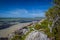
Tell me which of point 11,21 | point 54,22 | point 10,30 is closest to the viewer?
point 54,22

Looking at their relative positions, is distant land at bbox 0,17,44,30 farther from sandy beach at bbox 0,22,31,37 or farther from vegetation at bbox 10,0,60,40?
vegetation at bbox 10,0,60,40

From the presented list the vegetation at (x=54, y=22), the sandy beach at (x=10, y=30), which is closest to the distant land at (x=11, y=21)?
the sandy beach at (x=10, y=30)

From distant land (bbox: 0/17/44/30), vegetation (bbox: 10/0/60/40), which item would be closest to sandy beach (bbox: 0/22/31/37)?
distant land (bbox: 0/17/44/30)

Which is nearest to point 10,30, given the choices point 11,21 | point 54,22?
point 11,21

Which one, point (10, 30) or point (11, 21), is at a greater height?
point (11, 21)

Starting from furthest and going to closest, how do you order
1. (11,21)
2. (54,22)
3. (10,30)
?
(11,21) < (10,30) < (54,22)

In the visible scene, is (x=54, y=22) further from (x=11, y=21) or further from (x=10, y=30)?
(x=11, y=21)

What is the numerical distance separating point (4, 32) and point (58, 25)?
2.45m

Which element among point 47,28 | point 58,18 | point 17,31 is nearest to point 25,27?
point 17,31

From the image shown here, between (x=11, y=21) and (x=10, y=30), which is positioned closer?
(x=10, y=30)

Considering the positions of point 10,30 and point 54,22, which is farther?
point 10,30

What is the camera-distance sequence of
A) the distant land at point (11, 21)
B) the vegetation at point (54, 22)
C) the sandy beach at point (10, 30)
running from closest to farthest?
the vegetation at point (54, 22) → the sandy beach at point (10, 30) → the distant land at point (11, 21)

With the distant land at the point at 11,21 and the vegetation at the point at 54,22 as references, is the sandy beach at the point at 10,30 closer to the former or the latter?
the distant land at the point at 11,21

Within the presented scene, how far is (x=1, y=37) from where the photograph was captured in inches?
265
